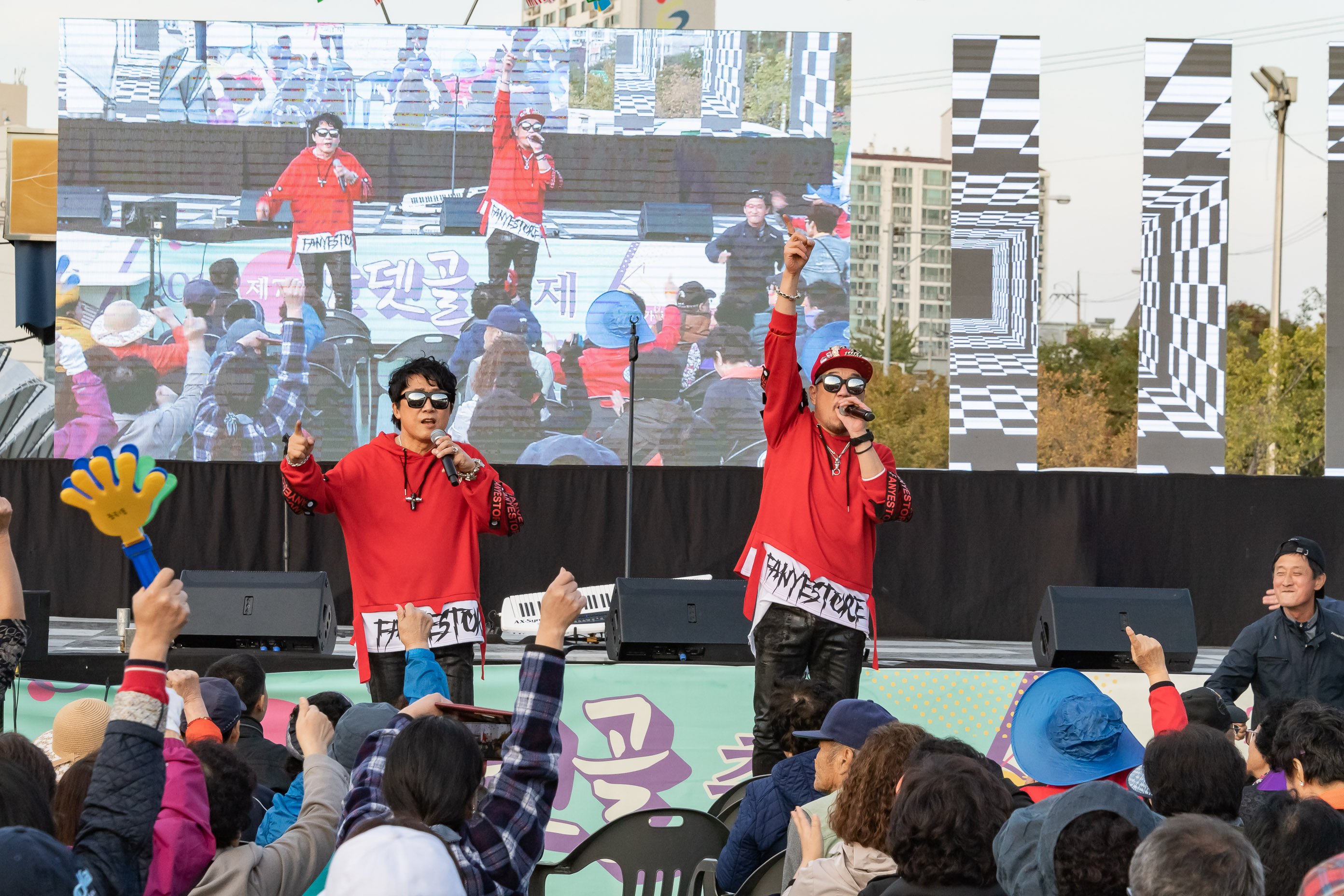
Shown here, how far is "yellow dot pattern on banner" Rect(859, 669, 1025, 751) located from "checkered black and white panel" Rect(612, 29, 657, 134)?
10.1m

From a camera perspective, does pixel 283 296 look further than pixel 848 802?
Yes

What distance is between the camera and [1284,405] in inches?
938

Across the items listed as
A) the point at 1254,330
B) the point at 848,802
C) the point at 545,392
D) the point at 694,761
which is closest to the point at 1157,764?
the point at 848,802

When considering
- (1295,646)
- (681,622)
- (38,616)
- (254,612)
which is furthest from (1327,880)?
(254,612)

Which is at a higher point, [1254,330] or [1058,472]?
[1254,330]

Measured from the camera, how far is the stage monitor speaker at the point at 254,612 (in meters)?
5.87

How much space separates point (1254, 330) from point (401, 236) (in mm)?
22453

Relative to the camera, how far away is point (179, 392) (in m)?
13.5

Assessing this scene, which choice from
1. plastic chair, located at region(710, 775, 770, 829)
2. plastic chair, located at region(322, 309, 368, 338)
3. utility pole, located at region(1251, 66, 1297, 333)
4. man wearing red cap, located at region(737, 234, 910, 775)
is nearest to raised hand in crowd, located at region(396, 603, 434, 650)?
plastic chair, located at region(710, 775, 770, 829)

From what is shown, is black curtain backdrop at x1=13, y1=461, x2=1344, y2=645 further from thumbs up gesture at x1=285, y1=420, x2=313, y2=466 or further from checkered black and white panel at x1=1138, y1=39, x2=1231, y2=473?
thumbs up gesture at x1=285, y1=420, x2=313, y2=466

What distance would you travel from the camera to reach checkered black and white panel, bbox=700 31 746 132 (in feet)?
45.6

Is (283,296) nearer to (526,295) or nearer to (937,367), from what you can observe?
(526,295)

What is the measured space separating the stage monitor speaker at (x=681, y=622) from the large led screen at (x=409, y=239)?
8019 millimetres

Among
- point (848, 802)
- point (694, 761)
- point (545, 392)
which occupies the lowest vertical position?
point (694, 761)
